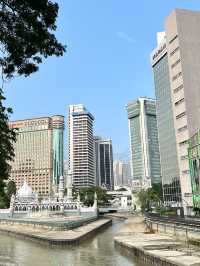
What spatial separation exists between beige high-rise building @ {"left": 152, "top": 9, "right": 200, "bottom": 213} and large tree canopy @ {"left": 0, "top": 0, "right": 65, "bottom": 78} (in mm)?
88141

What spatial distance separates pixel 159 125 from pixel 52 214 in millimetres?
54105

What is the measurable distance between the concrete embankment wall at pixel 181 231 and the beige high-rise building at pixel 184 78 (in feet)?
117

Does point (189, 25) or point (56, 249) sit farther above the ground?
point (189, 25)

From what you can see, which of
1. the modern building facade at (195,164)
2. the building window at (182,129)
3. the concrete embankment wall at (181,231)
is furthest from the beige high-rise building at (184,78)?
the concrete embankment wall at (181,231)

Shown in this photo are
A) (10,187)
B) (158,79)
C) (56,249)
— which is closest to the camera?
(56,249)

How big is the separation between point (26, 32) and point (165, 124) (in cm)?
12575

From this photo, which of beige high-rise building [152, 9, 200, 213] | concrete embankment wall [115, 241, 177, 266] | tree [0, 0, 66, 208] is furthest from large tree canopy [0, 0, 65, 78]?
beige high-rise building [152, 9, 200, 213]

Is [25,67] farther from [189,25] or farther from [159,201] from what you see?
[159,201]

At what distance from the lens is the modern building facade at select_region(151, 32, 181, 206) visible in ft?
413

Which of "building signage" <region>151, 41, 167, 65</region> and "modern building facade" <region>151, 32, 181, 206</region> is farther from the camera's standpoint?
"building signage" <region>151, 41, 167, 65</region>

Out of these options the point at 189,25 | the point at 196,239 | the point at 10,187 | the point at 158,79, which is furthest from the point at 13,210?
the point at 196,239

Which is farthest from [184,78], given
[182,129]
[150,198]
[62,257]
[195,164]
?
[150,198]

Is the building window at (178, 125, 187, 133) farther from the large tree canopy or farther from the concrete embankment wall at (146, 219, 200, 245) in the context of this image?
the large tree canopy

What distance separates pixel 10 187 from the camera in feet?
614
